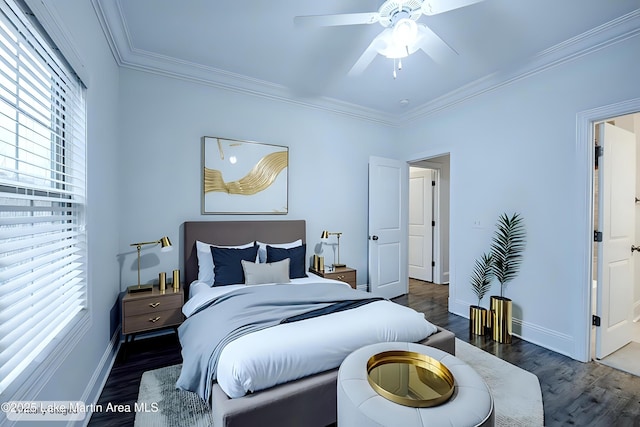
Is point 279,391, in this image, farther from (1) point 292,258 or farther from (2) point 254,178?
(2) point 254,178

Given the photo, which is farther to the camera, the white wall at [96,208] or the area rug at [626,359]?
the area rug at [626,359]

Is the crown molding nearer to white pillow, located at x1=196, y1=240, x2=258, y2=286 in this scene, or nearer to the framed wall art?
the framed wall art

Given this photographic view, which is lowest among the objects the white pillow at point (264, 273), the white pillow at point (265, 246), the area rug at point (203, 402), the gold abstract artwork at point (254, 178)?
the area rug at point (203, 402)

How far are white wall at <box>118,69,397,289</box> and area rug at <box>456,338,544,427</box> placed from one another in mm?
2015

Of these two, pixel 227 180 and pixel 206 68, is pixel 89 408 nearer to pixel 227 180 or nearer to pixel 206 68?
pixel 227 180

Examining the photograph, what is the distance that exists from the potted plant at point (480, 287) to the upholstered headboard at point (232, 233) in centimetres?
216

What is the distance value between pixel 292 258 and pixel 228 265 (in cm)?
71

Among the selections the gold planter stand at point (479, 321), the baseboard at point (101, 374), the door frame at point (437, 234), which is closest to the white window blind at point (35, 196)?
the baseboard at point (101, 374)

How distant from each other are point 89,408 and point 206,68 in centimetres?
312

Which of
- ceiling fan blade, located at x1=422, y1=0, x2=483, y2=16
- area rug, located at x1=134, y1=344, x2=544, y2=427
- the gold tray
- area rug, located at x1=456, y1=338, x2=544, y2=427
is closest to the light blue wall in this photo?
area rug, located at x1=134, y1=344, x2=544, y2=427

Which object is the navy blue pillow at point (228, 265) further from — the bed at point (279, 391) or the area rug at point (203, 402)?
the area rug at point (203, 402)

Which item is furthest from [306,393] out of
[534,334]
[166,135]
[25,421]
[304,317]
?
[166,135]

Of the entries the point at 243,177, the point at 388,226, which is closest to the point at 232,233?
the point at 243,177

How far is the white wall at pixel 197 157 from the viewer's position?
2895 mm
